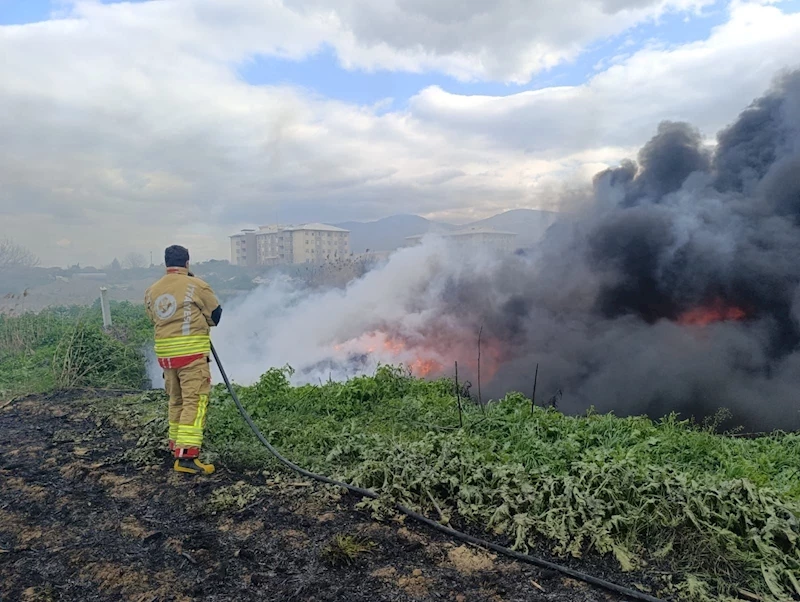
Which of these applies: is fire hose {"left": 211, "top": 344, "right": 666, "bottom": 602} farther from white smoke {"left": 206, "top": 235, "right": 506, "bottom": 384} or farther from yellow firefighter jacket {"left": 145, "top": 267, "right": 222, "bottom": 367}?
white smoke {"left": 206, "top": 235, "right": 506, "bottom": 384}

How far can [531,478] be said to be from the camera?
4617 mm

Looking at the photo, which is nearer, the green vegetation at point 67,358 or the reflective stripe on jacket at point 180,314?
the reflective stripe on jacket at point 180,314

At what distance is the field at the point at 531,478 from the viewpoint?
3.58 meters

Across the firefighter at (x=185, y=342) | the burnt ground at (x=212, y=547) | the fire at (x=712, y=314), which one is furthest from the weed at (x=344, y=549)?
the fire at (x=712, y=314)

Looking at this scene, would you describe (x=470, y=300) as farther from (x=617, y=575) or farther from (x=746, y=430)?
(x=617, y=575)

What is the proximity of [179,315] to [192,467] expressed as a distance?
Result: 5.47 feet

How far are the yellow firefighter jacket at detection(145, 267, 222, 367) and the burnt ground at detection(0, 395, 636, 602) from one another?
136 centimetres

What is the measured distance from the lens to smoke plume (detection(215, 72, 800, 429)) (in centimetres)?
1183

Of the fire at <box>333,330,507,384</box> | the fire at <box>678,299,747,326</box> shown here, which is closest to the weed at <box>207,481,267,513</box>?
the fire at <box>333,330,507,384</box>

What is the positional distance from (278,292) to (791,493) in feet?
70.2

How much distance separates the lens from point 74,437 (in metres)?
6.72

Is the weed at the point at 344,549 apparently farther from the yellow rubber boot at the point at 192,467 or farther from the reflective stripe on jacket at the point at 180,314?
the reflective stripe on jacket at the point at 180,314

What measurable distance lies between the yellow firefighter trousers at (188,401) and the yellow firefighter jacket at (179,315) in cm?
18

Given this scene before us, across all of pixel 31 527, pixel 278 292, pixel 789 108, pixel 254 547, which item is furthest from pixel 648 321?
pixel 278 292
